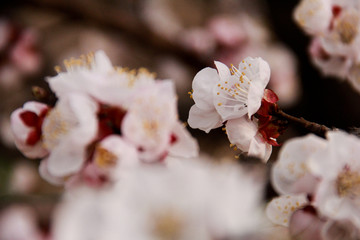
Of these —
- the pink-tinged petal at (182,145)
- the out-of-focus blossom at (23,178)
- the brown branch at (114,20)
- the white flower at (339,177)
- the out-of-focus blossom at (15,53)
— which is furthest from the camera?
the out-of-focus blossom at (23,178)

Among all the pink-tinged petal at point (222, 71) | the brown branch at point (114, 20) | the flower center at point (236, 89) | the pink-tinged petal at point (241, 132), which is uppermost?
the brown branch at point (114, 20)

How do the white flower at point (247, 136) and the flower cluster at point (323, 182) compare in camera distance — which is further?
the white flower at point (247, 136)

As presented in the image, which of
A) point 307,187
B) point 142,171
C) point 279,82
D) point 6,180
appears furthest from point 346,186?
point 6,180

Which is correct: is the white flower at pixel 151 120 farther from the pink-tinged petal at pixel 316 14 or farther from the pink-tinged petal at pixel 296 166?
the pink-tinged petal at pixel 316 14

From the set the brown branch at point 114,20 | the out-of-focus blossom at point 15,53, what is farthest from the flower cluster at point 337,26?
the out-of-focus blossom at point 15,53

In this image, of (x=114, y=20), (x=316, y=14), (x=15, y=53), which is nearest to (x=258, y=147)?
(x=316, y=14)

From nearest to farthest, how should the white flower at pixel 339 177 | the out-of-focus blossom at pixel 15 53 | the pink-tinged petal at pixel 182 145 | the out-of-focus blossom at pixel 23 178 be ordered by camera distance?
the white flower at pixel 339 177, the pink-tinged petal at pixel 182 145, the out-of-focus blossom at pixel 15 53, the out-of-focus blossom at pixel 23 178
